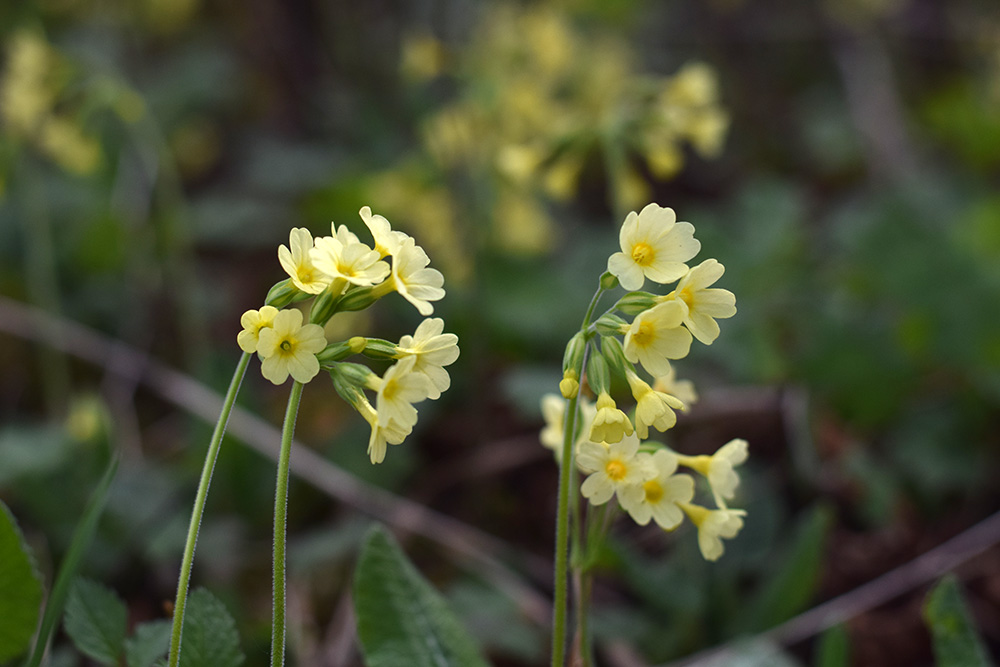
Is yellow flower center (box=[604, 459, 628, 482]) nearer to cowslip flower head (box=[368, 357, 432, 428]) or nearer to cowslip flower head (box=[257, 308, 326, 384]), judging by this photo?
cowslip flower head (box=[368, 357, 432, 428])

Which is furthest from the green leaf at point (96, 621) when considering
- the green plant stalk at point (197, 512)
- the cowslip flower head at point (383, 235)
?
the cowslip flower head at point (383, 235)

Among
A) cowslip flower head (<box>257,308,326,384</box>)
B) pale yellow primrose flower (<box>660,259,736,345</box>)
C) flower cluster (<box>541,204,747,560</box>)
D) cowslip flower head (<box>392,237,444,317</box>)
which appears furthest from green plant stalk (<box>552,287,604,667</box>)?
cowslip flower head (<box>257,308,326,384</box>)

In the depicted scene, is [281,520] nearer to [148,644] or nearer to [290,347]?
[290,347]

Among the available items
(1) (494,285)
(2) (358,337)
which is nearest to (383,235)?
(2) (358,337)

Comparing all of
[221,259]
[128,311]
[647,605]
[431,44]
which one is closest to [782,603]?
[647,605]

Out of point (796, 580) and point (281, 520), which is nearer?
point (281, 520)

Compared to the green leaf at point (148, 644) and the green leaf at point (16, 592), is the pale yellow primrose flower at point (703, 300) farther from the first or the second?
the green leaf at point (16, 592)

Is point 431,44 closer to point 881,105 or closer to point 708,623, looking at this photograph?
point 708,623
